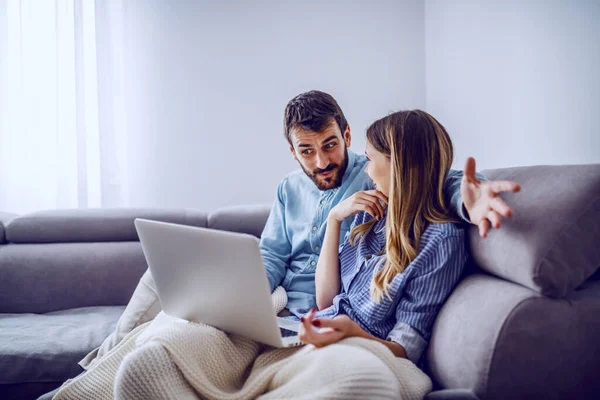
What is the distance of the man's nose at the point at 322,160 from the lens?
1489mm

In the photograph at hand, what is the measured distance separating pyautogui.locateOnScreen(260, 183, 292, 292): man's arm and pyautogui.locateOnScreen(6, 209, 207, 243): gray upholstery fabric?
0.48m

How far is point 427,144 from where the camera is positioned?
3.71ft

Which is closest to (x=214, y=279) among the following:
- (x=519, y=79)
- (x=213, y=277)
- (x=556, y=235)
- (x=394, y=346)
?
(x=213, y=277)

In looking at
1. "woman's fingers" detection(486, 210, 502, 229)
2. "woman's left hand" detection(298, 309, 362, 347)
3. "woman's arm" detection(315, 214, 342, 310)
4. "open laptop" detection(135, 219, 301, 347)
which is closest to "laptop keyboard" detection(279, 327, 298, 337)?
"open laptop" detection(135, 219, 301, 347)

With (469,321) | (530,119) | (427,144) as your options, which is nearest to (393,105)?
(530,119)

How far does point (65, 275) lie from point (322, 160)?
1160 mm

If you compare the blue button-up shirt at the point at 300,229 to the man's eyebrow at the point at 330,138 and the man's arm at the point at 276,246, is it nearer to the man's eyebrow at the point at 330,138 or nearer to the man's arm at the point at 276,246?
the man's arm at the point at 276,246

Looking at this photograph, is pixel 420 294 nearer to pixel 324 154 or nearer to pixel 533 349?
pixel 533 349

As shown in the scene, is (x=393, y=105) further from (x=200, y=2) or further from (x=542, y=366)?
(x=542, y=366)

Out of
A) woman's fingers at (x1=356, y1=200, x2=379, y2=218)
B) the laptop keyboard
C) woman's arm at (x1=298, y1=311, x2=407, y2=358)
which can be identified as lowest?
the laptop keyboard

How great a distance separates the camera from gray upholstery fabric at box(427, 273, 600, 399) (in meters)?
0.81

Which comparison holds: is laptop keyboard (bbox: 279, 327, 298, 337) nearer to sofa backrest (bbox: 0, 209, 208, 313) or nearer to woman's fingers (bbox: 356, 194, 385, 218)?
woman's fingers (bbox: 356, 194, 385, 218)

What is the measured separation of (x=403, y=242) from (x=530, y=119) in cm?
86

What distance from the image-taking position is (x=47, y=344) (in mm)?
1430
